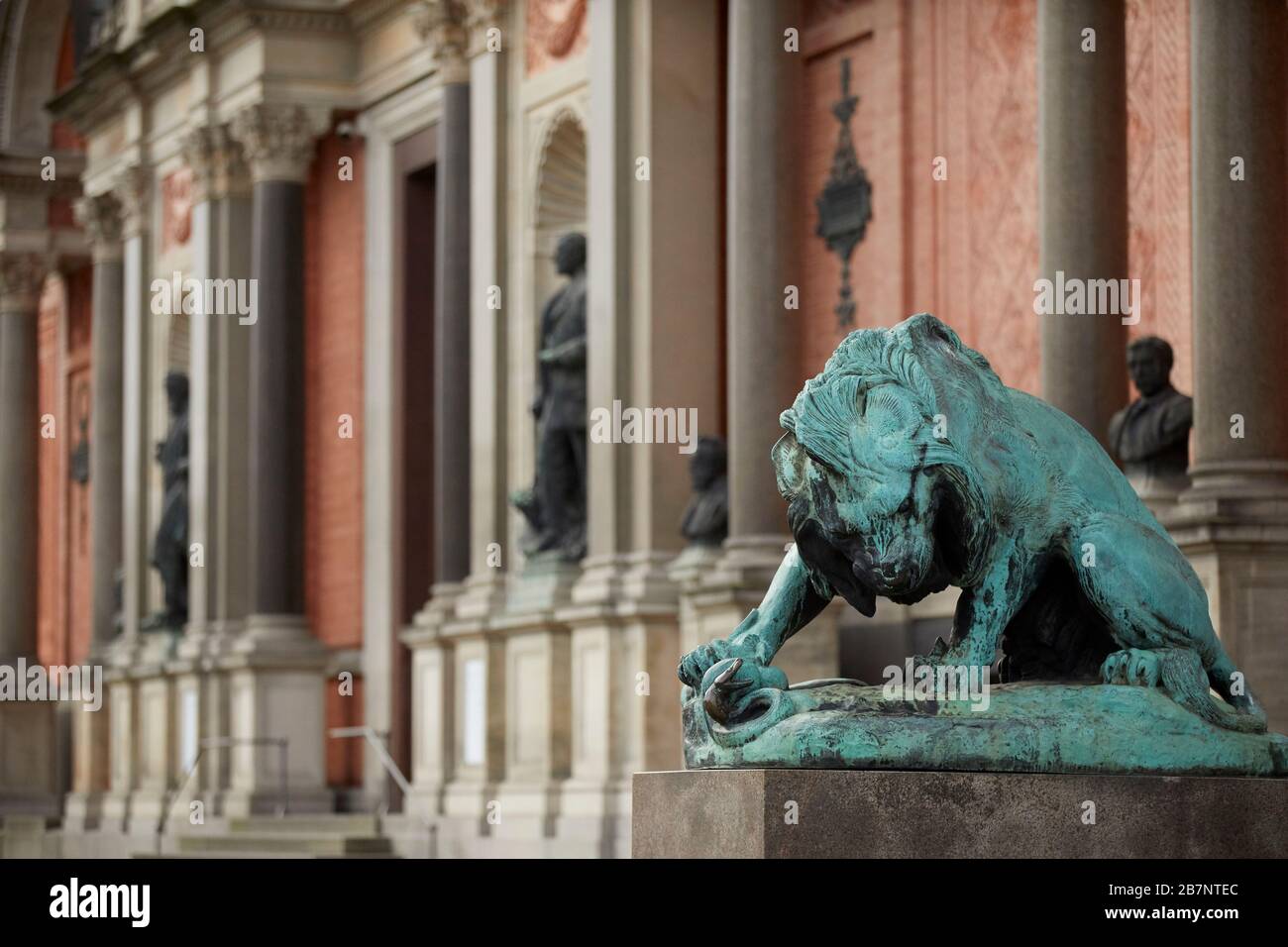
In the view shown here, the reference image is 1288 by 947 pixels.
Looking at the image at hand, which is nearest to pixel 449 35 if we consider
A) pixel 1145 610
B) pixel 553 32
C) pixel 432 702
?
pixel 553 32

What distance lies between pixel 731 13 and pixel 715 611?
4463 millimetres

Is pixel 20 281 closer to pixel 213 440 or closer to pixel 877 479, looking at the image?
pixel 213 440

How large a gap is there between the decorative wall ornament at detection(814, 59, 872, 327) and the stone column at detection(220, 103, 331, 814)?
28.8 ft

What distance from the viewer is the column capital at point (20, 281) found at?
1394 inches

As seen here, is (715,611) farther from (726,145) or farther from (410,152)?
(410,152)

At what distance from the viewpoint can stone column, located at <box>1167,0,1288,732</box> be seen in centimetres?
1404

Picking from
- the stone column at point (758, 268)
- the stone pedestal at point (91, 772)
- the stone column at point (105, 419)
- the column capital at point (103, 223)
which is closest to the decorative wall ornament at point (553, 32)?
the stone column at point (758, 268)

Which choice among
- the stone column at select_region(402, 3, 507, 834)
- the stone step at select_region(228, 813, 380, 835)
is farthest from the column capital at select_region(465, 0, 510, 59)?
the stone step at select_region(228, 813, 380, 835)

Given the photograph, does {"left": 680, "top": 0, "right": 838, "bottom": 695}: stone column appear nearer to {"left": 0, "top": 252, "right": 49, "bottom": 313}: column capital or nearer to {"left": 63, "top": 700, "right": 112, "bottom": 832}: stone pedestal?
{"left": 63, "top": 700, "right": 112, "bottom": 832}: stone pedestal

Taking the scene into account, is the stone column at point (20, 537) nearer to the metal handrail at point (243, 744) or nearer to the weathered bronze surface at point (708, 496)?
the metal handrail at point (243, 744)

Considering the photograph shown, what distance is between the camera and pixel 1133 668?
7.17 meters

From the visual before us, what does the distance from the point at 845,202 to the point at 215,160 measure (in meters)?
10.6
